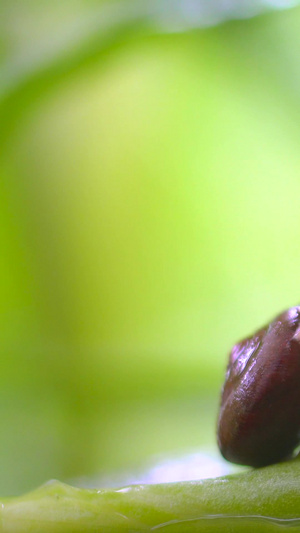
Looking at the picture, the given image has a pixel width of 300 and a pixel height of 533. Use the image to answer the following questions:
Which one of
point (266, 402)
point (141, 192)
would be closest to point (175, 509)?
point (266, 402)

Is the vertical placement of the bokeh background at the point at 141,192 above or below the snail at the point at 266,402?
above

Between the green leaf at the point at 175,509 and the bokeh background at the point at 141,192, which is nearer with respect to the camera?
the green leaf at the point at 175,509

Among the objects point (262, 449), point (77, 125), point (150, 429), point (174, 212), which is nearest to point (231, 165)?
point (174, 212)

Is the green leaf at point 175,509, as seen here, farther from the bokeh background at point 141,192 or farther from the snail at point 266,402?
the bokeh background at point 141,192

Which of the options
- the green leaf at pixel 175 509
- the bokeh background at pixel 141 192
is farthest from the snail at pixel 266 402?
the bokeh background at pixel 141 192

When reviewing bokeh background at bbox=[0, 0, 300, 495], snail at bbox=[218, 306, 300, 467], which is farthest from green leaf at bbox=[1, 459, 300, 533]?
bokeh background at bbox=[0, 0, 300, 495]

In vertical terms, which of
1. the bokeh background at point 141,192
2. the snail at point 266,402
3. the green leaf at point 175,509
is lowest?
the green leaf at point 175,509

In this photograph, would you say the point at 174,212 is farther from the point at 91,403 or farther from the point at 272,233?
the point at 91,403

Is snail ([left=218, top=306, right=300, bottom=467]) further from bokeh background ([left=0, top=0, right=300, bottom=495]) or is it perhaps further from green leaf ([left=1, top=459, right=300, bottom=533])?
bokeh background ([left=0, top=0, right=300, bottom=495])

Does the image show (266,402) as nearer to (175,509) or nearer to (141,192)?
(175,509)
